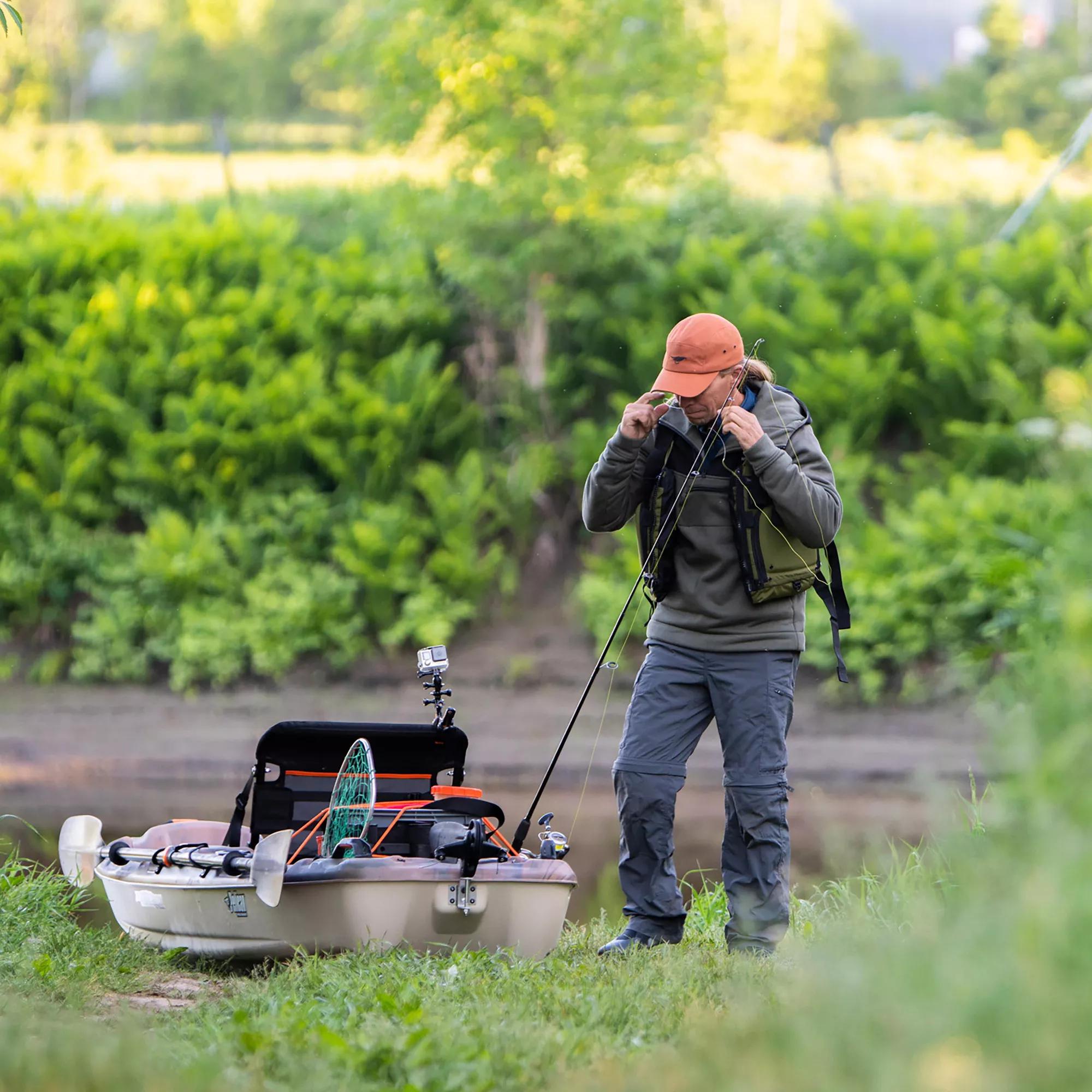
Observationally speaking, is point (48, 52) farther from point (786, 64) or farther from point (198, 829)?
point (198, 829)

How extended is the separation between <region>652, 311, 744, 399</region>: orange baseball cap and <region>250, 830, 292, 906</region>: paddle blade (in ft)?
6.90

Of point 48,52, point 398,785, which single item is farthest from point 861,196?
point 48,52

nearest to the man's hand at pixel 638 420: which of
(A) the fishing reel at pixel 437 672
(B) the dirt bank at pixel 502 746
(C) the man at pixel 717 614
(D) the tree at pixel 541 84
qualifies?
(C) the man at pixel 717 614

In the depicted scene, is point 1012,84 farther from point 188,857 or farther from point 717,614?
point 188,857

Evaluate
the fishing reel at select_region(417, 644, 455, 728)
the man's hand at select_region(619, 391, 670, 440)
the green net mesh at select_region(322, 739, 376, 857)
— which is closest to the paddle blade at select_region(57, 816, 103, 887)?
the green net mesh at select_region(322, 739, 376, 857)

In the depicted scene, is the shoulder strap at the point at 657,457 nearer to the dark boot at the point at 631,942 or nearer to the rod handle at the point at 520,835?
the rod handle at the point at 520,835

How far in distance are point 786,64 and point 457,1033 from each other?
109ft

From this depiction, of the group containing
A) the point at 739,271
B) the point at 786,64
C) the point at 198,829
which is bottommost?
the point at 198,829

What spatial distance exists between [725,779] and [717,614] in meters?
0.61

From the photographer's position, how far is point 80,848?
7082 millimetres

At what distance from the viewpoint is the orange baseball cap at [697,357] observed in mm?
5738

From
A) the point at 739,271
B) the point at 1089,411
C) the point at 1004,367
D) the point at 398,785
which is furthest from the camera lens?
the point at 739,271

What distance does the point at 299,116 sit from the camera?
149ft

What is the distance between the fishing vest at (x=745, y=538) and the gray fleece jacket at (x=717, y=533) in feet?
0.11
